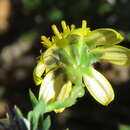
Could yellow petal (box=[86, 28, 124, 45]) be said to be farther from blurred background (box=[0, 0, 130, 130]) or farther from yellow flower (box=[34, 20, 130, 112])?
blurred background (box=[0, 0, 130, 130])

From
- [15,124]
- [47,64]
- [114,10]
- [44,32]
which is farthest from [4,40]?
[15,124]

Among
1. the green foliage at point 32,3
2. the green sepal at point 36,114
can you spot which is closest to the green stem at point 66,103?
the green sepal at point 36,114

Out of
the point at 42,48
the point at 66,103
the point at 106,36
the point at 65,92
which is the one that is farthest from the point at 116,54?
the point at 42,48

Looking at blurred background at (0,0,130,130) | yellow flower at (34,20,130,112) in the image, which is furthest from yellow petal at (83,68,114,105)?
blurred background at (0,0,130,130)

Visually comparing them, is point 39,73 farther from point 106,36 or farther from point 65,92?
point 106,36

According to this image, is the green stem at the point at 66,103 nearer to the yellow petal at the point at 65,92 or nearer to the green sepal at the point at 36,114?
the green sepal at the point at 36,114

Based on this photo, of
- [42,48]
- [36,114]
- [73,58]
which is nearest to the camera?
[36,114]

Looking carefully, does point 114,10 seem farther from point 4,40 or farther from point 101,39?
point 101,39
